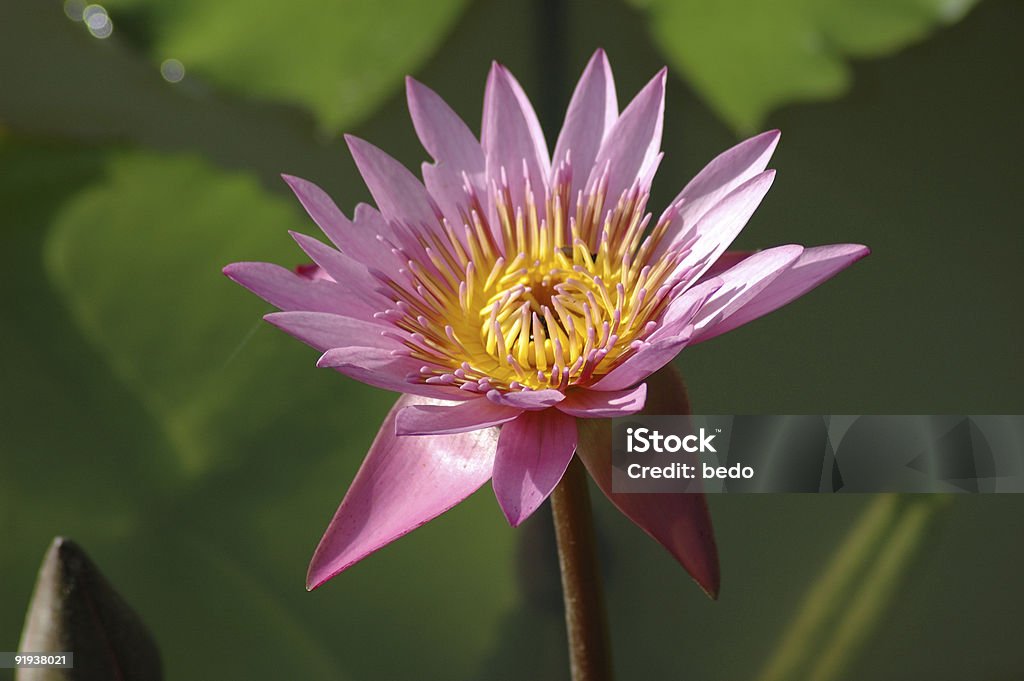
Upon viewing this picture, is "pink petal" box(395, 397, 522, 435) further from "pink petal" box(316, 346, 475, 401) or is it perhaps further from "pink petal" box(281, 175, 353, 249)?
"pink petal" box(281, 175, 353, 249)

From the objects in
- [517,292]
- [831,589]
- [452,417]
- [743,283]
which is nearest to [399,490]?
[452,417]

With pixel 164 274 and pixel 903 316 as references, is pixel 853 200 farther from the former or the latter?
pixel 164 274

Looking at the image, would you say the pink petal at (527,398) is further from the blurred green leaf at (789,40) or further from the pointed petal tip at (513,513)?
the blurred green leaf at (789,40)

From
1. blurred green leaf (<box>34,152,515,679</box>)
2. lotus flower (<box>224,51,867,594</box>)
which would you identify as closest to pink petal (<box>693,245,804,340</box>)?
lotus flower (<box>224,51,867,594</box>)

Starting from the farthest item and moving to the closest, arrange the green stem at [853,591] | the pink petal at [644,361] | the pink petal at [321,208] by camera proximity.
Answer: the green stem at [853,591]
the pink petal at [321,208]
the pink petal at [644,361]

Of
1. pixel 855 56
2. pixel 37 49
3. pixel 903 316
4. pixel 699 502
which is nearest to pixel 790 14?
pixel 855 56

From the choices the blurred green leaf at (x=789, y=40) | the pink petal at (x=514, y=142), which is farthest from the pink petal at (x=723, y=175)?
the blurred green leaf at (x=789, y=40)
